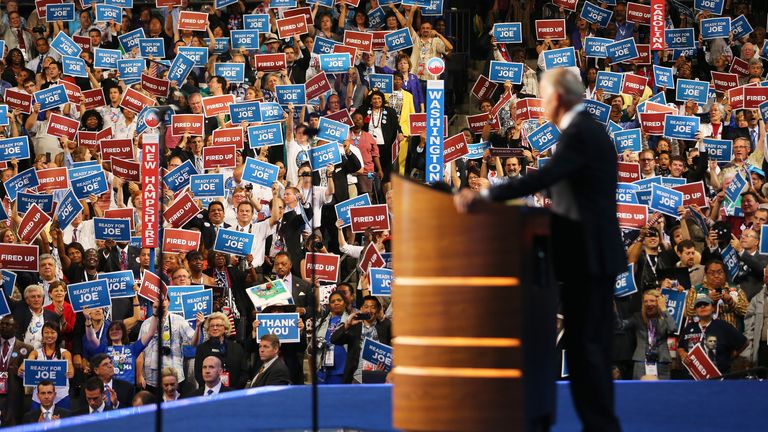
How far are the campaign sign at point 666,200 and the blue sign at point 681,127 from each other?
121cm

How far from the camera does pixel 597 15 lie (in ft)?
45.6

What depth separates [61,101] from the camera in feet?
43.0

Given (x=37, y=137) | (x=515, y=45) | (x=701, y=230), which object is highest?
(x=515, y=45)

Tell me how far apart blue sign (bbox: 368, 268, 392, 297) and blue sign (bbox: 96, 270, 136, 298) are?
6.89 ft

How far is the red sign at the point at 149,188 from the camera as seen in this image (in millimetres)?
9883

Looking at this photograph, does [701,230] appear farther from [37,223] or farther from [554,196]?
[554,196]

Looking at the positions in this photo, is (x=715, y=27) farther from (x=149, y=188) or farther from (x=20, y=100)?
(x=20, y=100)

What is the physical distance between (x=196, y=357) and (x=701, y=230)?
4515 mm

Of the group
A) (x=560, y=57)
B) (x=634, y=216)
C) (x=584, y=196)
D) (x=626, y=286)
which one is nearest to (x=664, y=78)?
(x=560, y=57)

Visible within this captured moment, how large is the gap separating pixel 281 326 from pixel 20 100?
453 centimetres

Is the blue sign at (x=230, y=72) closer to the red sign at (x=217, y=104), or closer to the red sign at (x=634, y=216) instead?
the red sign at (x=217, y=104)

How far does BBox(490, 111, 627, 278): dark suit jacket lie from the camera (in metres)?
4.50

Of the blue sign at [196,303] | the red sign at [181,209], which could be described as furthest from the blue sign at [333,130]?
the blue sign at [196,303]

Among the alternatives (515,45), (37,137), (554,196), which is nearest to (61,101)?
(37,137)
